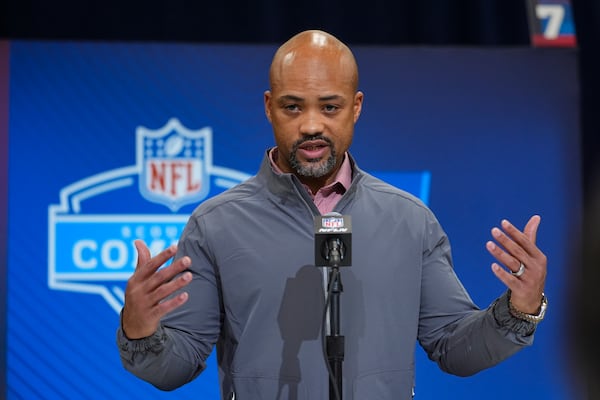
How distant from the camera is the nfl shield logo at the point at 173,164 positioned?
338cm

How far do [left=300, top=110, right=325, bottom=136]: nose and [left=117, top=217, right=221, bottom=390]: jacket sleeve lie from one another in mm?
325

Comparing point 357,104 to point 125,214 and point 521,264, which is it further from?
point 125,214

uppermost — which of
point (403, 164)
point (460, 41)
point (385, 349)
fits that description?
point (460, 41)

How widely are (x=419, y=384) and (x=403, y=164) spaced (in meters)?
0.86

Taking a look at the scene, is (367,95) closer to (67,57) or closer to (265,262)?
(67,57)

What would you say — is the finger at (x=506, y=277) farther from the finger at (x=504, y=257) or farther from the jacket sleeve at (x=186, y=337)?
the jacket sleeve at (x=186, y=337)

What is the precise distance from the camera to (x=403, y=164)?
3484 mm

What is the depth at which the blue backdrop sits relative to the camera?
10.8 feet

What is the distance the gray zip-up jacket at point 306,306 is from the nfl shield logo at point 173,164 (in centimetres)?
142

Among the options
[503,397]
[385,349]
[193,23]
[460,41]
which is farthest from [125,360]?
[460,41]

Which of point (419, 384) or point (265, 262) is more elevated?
point (265, 262)

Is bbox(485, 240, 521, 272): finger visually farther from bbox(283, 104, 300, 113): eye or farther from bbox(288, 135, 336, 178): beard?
bbox(283, 104, 300, 113): eye

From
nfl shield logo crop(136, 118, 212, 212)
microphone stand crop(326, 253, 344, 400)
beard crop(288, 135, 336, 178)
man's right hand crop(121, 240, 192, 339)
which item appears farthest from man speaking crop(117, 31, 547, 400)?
nfl shield logo crop(136, 118, 212, 212)

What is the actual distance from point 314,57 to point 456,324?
656mm
